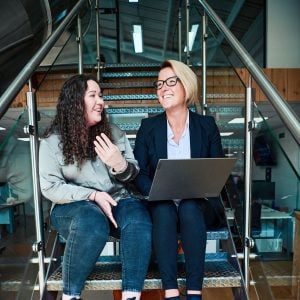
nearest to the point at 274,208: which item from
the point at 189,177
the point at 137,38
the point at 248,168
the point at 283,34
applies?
the point at 248,168

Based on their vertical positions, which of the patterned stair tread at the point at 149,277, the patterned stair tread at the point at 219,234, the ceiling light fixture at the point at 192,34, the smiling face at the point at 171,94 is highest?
the ceiling light fixture at the point at 192,34

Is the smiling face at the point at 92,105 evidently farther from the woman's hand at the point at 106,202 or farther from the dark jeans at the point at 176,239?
the dark jeans at the point at 176,239

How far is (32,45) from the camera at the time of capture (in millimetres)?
3689

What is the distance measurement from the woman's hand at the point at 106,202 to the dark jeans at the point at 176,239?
0.16 meters

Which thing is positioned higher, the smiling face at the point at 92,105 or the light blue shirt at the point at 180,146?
the smiling face at the point at 92,105

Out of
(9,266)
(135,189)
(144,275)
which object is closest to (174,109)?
(135,189)

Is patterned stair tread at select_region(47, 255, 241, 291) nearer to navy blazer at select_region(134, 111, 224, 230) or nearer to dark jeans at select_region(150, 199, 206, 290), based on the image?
dark jeans at select_region(150, 199, 206, 290)

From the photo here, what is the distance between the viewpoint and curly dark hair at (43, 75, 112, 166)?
1509 mm

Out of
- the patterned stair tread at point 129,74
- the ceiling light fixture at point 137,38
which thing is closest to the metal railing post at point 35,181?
the patterned stair tread at point 129,74

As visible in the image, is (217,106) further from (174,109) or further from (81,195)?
(81,195)

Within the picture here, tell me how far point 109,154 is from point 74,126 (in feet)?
0.74

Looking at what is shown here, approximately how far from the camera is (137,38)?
8.35 m

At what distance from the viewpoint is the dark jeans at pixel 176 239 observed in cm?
133

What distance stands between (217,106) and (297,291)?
3.84 ft
